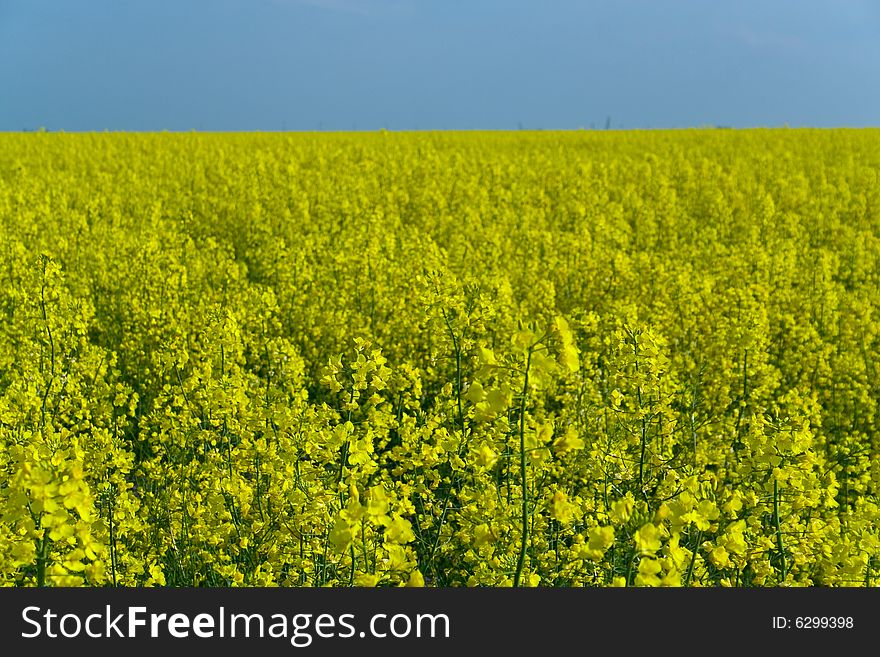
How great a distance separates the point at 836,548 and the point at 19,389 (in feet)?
13.5

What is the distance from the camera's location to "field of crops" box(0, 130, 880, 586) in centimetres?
267

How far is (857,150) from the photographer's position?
24.4 meters

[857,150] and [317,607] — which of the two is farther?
[857,150]

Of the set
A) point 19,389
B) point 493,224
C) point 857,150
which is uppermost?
point 857,150

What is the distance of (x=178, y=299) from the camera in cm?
742

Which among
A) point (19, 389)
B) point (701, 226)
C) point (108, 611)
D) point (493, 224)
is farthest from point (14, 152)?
point (108, 611)

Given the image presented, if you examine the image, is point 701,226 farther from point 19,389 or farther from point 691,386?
point 19,389

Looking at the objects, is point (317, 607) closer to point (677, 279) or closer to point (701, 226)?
point (677, 279)

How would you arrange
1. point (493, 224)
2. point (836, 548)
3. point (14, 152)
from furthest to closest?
point (14, 152)
point (493, 224)
point (836, 548)

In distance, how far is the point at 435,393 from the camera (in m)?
6.18

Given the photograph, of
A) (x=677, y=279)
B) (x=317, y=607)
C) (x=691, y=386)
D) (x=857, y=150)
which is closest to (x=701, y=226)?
(x=677, y=279)

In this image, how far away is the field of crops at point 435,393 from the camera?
267 centimetres

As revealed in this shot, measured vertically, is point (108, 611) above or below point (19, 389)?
below

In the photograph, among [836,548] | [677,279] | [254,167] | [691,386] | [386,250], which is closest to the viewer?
[836,548]
